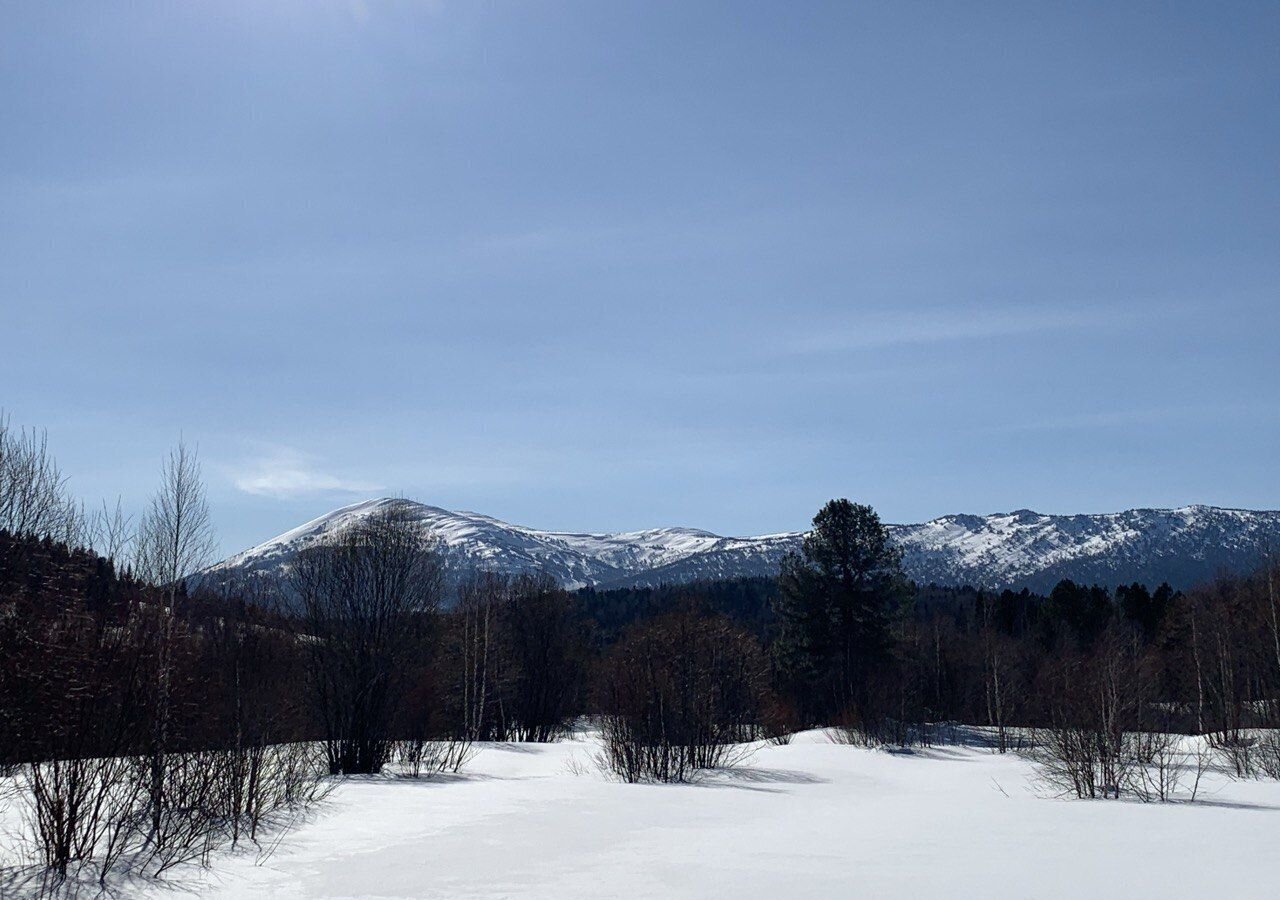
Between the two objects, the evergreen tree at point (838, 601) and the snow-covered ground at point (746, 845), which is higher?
the evergreen tree at point (838, 601)

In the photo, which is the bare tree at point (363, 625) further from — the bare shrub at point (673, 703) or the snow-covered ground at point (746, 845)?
the bare shrub at point (673, 703)

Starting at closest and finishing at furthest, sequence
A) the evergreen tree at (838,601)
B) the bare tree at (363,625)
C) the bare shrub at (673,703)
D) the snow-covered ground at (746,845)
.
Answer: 1. the snow-covered ground at (746,845)
2. the bare shrub at (673,703)
3. the bare tree at (363,625)
4. the evergreen tree at (838,601)

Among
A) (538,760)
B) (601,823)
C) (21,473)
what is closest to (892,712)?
(538,760)

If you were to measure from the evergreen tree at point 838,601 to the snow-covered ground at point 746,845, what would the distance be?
1100 inches

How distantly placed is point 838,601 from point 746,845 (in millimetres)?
38230

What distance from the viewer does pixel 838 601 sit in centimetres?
→ 4984

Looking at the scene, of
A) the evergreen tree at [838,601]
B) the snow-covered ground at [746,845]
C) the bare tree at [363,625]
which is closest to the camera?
the snow-covered ground at [746,845]

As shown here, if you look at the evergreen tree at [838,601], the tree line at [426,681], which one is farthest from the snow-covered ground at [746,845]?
the evergreen tree at [838,601]

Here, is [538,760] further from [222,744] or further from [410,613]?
[222,744]

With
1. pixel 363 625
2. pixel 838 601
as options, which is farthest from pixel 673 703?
pixel 838 601

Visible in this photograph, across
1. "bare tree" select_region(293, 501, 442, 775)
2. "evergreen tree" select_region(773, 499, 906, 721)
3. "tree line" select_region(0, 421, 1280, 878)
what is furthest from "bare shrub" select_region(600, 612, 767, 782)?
"evergreen tree" select_region(773, 499, 906, 721)

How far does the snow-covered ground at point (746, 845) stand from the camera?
9.99 meters

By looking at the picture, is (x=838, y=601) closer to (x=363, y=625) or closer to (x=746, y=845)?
(x=363, y=625)

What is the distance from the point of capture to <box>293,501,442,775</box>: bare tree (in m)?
24.5
